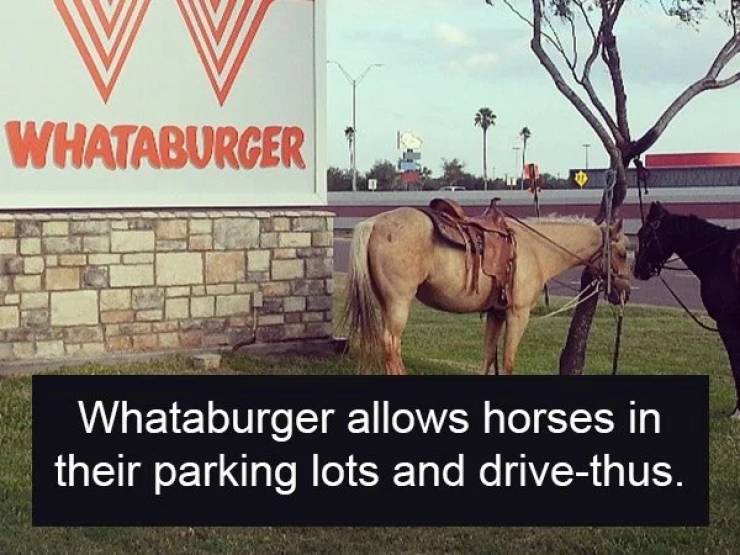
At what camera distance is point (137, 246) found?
12.2 metres

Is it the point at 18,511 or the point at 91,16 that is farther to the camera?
the point at 91,16

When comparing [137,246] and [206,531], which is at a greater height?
[137,246]

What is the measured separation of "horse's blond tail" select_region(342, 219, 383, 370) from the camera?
34.9 ft

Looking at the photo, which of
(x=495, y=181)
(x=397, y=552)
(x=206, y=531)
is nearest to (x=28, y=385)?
(x=206, y=531)

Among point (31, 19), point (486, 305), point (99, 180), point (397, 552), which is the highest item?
point (31, 19)

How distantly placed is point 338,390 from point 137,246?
7294mm

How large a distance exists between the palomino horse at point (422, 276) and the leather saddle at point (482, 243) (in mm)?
55

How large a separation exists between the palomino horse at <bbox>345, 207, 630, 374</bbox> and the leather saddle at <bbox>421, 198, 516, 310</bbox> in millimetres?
55

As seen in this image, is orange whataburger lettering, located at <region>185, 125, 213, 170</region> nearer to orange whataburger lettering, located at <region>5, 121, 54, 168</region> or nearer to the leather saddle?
orange whataburger lettering, located at <region>5, 121, 54, 168</region>

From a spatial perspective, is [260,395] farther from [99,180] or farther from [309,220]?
[309,220]

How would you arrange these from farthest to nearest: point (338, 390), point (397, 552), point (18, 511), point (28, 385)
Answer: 1. point (28, 385)
2. point (18, 511)
3. point (397, 552)
4. point (338, 390)
